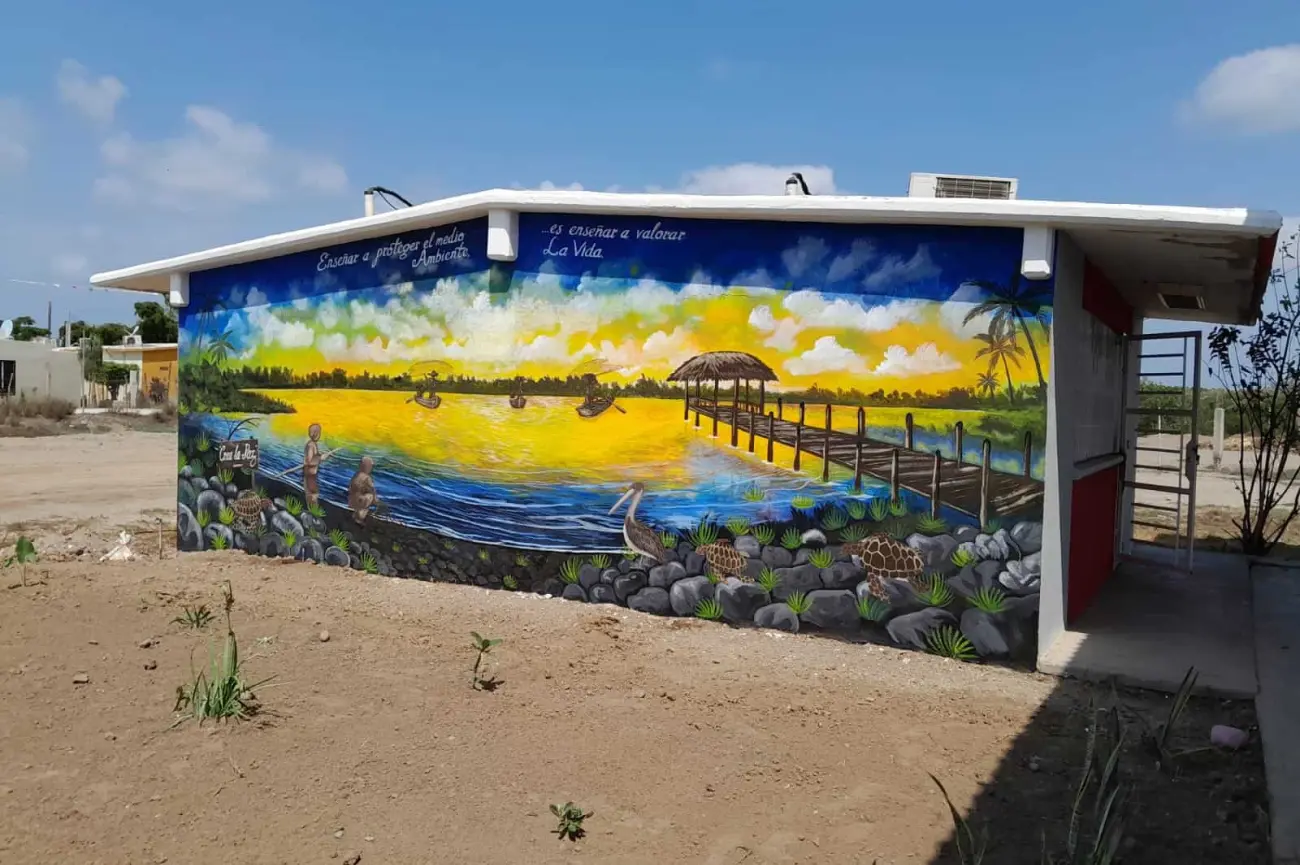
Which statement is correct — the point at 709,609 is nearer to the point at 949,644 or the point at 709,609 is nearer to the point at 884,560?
the point at 884,560

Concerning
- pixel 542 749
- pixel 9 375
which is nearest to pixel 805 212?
pixel 542 749

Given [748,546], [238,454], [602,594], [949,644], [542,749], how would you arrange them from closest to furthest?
[542,749], [949,644], [748,546], [602,594], [238,454]

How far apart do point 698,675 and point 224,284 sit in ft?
24.4

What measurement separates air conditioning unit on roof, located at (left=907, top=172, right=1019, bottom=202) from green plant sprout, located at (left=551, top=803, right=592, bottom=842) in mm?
6156

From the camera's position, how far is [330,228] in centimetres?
897

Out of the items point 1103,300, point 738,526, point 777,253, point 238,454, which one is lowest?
point 738,526

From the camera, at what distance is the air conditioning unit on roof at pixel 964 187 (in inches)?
325

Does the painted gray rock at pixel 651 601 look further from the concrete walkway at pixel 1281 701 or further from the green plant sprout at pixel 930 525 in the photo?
the concrete walkway at pixel 1281 701

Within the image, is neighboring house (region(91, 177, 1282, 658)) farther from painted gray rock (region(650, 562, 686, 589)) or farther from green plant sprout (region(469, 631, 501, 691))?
green plant sprout (region(469, 631, 501, 691))

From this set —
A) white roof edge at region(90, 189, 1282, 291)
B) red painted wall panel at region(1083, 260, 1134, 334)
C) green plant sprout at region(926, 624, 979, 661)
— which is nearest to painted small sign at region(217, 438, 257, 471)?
white roof edge at region(90, 189, 1282, 291)

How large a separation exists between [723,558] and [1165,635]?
3.48m

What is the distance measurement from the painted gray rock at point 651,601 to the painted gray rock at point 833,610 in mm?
1147

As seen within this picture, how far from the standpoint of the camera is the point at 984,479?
6.63m

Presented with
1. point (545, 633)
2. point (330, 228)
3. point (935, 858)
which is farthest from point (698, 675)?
point (330, 228)
